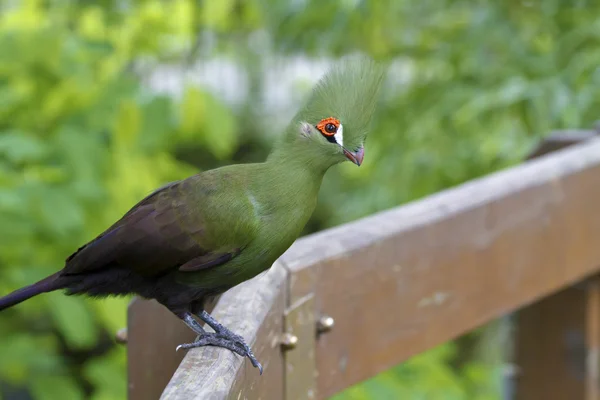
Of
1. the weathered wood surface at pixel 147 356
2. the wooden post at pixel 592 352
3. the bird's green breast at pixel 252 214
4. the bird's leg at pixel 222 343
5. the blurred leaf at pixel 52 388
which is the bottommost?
the wooden post at pixel 592 352

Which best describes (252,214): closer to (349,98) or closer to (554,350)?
(349,98)

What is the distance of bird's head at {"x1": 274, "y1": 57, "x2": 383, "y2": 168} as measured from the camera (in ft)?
3.74

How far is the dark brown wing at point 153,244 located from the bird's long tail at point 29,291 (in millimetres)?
51

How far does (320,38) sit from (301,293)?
187 cm

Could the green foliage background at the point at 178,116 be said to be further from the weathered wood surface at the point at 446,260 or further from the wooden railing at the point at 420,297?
the weathered wood surface at the point at 446,260

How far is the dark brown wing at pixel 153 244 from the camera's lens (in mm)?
1188

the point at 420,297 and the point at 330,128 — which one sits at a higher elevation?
the point at 330,128

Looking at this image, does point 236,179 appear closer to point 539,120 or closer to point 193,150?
point 539,120

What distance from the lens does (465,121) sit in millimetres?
2695

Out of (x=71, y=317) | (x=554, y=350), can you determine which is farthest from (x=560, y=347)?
(x=71, y=317)

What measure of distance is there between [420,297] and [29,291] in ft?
2.18

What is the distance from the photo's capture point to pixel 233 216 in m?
1.17

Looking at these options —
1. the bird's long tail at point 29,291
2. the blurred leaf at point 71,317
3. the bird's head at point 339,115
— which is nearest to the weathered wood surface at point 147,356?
the bird's long tail at point 29,291

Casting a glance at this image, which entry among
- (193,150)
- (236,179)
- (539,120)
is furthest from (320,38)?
(193,150)
